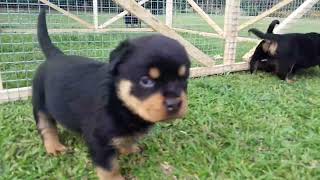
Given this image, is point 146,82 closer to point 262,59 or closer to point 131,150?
point 131,150

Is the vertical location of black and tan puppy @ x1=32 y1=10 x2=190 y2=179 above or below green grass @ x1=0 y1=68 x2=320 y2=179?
above

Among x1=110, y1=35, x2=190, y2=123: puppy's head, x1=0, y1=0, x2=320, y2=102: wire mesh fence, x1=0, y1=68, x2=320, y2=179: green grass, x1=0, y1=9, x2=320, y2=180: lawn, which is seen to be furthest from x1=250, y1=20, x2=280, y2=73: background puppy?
x1=110, y1=35, x2=190, y2=123: puppy's head

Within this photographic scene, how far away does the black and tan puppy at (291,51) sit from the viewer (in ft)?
15.0

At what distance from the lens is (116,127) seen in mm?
1985

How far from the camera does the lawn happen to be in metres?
2.30

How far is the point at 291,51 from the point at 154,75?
330 cm

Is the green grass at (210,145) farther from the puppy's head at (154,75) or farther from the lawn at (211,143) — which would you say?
the puppy's head at (154,75)

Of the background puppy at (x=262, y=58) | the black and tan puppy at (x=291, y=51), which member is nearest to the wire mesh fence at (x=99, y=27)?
the background puppy at (x=262, y=58)

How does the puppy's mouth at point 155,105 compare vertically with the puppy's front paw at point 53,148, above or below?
above

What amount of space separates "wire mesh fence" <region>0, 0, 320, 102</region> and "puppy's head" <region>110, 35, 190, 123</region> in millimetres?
1860

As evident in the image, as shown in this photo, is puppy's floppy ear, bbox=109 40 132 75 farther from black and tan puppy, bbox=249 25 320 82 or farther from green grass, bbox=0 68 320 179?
black and tan puppy, bbox=249 25 320 82

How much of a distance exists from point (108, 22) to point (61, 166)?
6.50 metres

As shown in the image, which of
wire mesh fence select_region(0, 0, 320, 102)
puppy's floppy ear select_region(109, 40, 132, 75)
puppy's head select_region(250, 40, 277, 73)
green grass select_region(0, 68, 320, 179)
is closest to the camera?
puppy's floppy ear select_region(109, 40, 132, 75)

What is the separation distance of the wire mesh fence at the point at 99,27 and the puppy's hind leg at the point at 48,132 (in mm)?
1399
